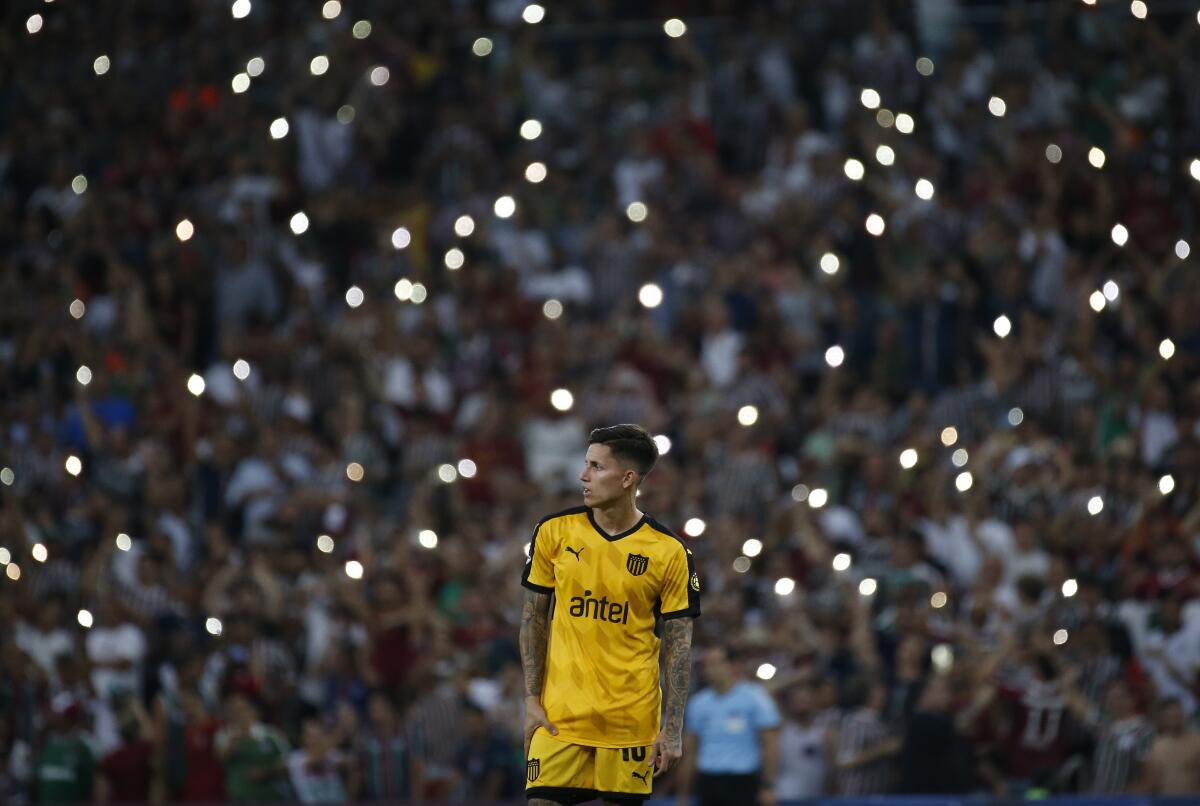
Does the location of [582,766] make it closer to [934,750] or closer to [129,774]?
A: [934,750]

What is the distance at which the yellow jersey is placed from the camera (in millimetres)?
7898

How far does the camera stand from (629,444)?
313 inches

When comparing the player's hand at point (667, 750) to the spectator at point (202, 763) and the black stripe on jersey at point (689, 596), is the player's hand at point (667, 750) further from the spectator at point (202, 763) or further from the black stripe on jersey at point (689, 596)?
the spectator at point (202, 763)

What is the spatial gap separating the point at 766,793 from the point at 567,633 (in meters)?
5.04

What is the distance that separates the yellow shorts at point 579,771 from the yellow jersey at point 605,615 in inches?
1.7

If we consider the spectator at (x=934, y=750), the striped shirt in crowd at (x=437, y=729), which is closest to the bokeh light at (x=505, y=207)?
the striped shirt in crowd at (x=437, y=729)

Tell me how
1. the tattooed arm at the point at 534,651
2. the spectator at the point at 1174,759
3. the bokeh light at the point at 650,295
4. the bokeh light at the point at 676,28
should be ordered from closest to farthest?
the tattooed arm at the point at 534,651 → the spectator at the point at 1174,759 → the bokeh light at the point at 650,295 → the bokeh light at the point at 676,28

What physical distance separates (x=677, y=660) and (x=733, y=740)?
4.66m

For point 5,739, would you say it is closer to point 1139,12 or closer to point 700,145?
point 700,145

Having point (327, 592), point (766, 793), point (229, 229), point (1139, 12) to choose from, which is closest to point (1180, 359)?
point (1139, 12)

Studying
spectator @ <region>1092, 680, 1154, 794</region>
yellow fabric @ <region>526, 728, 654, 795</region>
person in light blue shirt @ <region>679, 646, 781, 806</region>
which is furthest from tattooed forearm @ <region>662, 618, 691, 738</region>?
spectator @ <region>1092, 680, 1154, 794</region>

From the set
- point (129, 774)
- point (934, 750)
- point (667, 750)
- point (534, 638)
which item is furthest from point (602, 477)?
point (129, 774)

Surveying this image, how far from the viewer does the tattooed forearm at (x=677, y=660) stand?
314 inches

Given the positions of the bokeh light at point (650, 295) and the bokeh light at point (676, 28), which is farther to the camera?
the bokeh light at point (676, 28)
